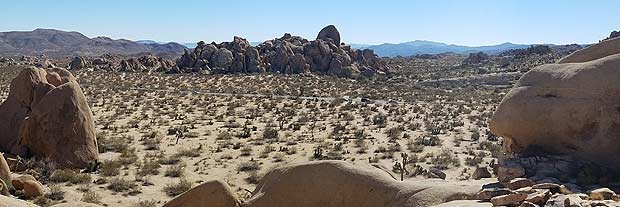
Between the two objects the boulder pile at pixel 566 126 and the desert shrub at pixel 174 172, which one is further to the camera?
the desert shrub at pixel 174 172

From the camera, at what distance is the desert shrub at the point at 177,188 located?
12.7 metres

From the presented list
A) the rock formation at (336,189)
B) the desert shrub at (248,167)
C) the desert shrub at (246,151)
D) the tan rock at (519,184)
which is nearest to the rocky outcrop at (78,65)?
the desert shrub at (246,151)

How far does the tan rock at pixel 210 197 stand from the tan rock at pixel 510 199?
4.82 meters

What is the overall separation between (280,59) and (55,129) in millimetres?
46757

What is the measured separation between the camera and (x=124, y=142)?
18109mm

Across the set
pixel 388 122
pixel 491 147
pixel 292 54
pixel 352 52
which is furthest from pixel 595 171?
pixel 352 52

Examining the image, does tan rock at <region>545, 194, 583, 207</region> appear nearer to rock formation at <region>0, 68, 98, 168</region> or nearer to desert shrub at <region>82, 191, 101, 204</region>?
desert shrub at <region>82, 191, 101, 204</region>

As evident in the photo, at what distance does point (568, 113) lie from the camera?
10359 millimetres

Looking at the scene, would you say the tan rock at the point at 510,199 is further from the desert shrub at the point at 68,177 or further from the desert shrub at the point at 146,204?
the desert shrub at the point at 68,177

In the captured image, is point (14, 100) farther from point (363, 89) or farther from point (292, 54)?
point (292, 54)

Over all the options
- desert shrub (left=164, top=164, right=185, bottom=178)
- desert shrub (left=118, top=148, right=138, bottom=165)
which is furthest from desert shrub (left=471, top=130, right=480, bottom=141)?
desert shrub (left=118, top=148, right=138, bottom=165)

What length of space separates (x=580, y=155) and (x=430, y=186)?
4.07 m

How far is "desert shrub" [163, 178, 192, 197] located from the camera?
501 inches

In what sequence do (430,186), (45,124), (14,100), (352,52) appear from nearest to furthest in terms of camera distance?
(430,186) → (45,124) → (14,100) → (352,52)
